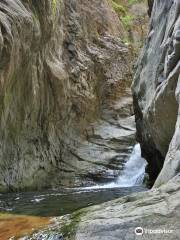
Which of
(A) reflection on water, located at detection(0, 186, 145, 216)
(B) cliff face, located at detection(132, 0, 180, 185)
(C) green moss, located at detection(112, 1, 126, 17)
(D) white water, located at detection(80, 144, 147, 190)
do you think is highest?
(C) green moss, located at detection(112, 1, 126, 17)

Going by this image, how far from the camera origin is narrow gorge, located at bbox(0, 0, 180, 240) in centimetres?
461

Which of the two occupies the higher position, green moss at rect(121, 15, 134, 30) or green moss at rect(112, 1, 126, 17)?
green moss at rect(112, 1, 126, 17)

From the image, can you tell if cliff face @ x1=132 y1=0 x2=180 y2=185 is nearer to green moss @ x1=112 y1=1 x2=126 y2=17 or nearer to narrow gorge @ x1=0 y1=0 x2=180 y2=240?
narrow gorge @ x1=0 y1=0 x2=180 y2=240

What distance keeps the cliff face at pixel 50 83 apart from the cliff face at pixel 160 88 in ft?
11.6

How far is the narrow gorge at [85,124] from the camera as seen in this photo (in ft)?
15.1

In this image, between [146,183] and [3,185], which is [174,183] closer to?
[3,185]

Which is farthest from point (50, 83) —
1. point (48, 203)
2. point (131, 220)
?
point (131, 220)

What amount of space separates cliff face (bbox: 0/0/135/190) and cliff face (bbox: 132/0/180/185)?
3.53m

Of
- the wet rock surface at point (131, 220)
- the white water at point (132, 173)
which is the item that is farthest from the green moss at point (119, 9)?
the wet rock surface at point (131, 220)

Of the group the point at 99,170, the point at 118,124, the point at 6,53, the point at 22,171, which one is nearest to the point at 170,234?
the point at 6,53

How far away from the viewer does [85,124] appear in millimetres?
18156

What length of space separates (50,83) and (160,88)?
6.99m
